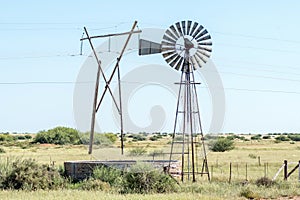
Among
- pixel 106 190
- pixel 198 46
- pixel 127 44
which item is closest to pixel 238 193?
pixel 106 190

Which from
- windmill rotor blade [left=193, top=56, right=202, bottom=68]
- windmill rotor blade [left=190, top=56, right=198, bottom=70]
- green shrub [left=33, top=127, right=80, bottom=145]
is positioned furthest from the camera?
green shrub [left=33, top=127, right=80, bottom=145]

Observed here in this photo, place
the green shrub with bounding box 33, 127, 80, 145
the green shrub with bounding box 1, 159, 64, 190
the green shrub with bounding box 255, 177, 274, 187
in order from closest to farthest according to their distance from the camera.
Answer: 1. the green shrub with bounding box 1, 159, 64, 190
2. the green shrub with bounding box 255, 177, 274, 187
3. the green shrub with bounding box 33, 127, 80, 145

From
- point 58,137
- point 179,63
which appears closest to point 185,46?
point 179,63

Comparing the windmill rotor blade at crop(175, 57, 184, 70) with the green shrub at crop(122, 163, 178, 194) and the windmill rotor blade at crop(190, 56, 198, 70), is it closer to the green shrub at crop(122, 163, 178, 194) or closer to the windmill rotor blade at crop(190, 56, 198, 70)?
the windmill rotor blade at crop(190, 56, 198, 70)

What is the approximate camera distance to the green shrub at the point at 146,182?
21766mm

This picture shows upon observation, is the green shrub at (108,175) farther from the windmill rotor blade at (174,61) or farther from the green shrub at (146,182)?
the windmill rotor blade at (174,61)

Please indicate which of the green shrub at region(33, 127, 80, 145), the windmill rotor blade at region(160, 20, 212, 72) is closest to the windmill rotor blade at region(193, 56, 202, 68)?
the windmill rotor blade at region(160, 20, 212, 72)

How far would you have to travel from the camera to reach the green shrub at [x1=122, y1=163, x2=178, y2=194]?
2177 centimetres

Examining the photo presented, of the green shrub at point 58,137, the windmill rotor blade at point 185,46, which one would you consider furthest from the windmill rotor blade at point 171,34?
the green shrub at point 58,137

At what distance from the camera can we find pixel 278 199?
20.8 m

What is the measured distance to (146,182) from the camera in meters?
A: 21.9

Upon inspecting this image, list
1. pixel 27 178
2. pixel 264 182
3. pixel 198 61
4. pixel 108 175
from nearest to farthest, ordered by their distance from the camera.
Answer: pixel 27 178, pixel 264 182, pixel 108 175, pixel 198 61

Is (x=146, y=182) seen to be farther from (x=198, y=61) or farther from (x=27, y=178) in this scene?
(x=198, y=61)

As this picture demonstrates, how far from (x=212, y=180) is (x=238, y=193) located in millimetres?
5319
